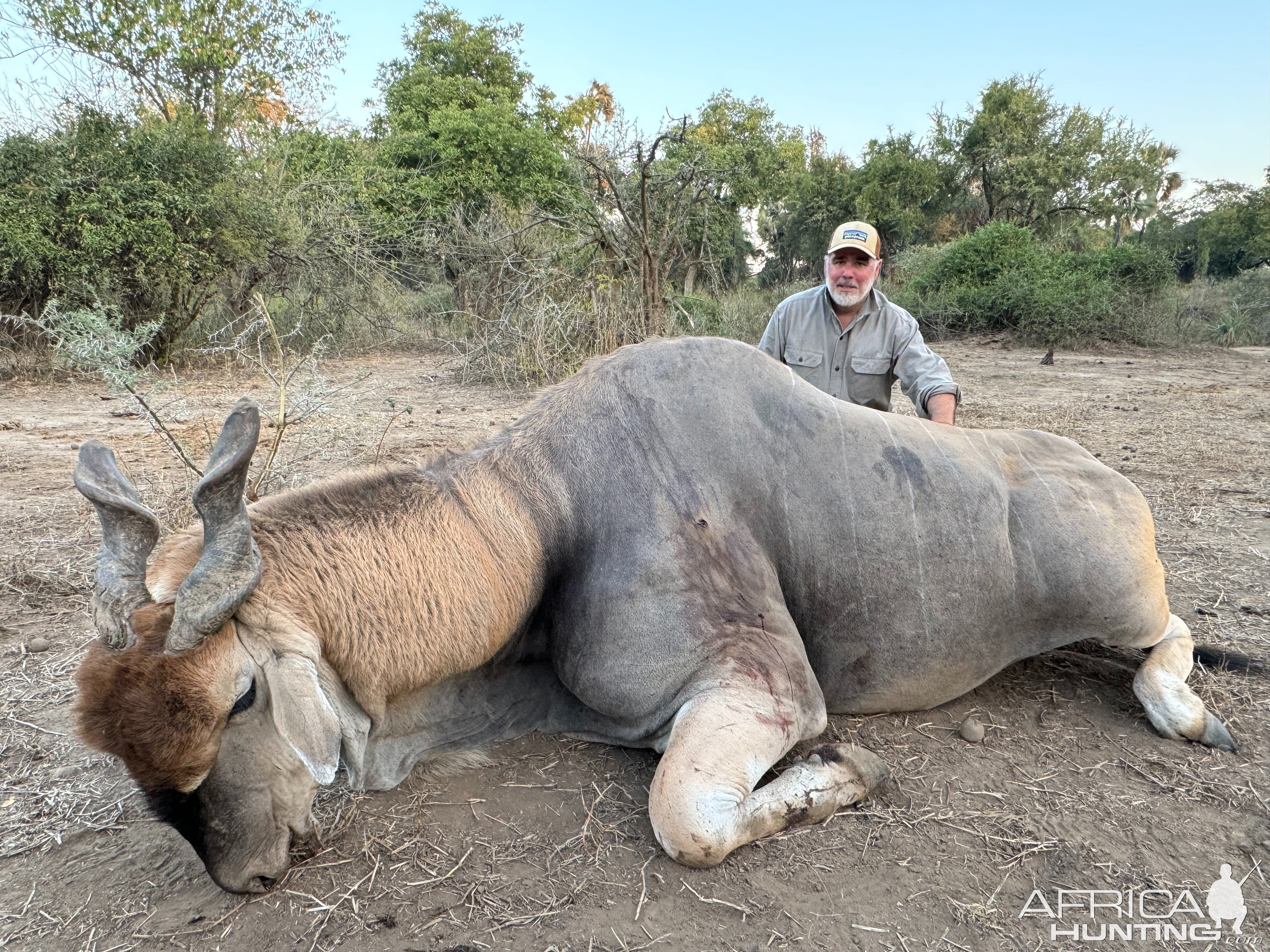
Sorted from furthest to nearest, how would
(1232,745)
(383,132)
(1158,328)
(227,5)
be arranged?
(383,132), (227,5), (1158,328), (1232,745)

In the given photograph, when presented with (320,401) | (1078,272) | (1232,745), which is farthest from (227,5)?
(1232,745)

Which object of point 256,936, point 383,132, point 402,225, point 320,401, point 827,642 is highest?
point 383,132

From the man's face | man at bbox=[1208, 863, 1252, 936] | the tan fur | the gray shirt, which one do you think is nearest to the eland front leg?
the tan fur

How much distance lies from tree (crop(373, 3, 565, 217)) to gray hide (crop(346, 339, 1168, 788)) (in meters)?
18.6

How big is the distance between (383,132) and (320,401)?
2927cm

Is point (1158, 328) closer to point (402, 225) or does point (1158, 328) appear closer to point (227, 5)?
point (402, 225)

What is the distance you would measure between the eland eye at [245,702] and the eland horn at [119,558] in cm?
34

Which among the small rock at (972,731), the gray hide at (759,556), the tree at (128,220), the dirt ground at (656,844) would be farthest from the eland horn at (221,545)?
the tree at (128,220)

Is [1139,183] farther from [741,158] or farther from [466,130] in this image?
[466,130]

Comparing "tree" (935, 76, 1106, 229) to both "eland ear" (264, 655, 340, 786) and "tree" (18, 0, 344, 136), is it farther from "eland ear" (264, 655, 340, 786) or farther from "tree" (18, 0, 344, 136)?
"eland ear" (264, 655, 340, 786)

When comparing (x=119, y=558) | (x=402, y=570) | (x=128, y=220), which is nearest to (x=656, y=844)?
(x=402, y=570)

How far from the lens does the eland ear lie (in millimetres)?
2516

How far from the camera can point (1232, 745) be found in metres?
3.39

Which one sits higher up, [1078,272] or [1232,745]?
[1078,272]
